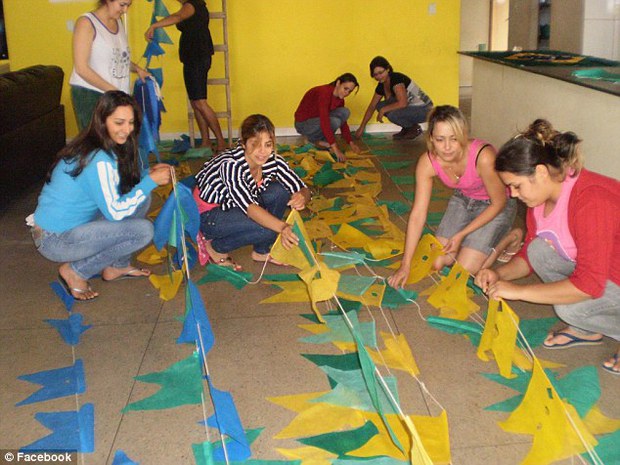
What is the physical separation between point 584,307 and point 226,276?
1.75m

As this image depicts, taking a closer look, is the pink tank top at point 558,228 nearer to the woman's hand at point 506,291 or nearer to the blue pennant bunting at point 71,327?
the woman's hand at point 506,291

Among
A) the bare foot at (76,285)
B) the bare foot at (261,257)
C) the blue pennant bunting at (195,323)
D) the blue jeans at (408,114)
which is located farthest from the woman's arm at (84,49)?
the blue jeans at (408,114)

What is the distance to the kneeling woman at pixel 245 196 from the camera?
3572 mm

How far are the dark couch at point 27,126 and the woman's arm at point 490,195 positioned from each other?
2.95 meters

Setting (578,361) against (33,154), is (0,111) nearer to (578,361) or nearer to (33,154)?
(33,154)

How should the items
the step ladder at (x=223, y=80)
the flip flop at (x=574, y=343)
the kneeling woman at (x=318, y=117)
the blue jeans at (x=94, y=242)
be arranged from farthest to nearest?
the step ladder at (x=223, y=80) → the kneeling woman at (x=318, y=117) → the blue jeans at (x=94, y=242) → the flip flop at (x=574, y=343)

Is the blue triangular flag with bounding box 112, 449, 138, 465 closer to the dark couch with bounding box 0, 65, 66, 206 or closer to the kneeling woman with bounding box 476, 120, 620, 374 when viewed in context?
the kneeling woman with bounding box 476, 120, 620, 374

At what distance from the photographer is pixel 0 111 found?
15.0 feet

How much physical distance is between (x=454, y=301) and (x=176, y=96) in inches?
217

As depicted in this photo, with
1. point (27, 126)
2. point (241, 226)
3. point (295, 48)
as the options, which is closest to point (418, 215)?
point (241, 226)

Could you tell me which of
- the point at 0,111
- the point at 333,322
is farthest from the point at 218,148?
the point at 333,322

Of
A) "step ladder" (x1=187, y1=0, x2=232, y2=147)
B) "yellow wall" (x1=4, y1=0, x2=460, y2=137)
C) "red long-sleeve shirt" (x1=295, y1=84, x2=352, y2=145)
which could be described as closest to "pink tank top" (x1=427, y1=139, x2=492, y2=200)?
"red long-sleeve shirt" (x1=295, y1=84, x2=352, y2=145)

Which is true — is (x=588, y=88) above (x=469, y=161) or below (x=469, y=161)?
above

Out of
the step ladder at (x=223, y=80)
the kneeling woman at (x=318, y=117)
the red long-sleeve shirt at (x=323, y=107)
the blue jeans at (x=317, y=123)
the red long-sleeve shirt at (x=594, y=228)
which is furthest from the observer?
the step ladder at (x=223, y=80)
